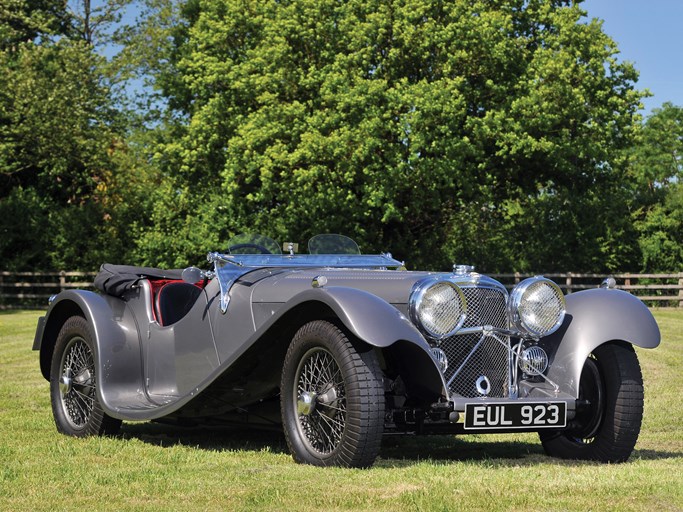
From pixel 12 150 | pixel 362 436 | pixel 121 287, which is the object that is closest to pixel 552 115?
pixel 12 150

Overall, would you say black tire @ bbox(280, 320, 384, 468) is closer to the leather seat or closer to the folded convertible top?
the leather seat

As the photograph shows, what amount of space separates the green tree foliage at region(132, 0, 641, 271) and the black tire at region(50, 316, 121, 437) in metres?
18.9

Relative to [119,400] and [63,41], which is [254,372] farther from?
[63,41]

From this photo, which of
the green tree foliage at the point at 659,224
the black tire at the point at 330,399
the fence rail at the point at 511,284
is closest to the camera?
the black tire at the point at 330,399

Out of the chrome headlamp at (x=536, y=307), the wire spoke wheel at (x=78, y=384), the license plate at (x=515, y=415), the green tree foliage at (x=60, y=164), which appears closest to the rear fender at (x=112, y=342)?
the wire spoke wheel at (x=78, y=384)

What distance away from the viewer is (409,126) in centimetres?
2698

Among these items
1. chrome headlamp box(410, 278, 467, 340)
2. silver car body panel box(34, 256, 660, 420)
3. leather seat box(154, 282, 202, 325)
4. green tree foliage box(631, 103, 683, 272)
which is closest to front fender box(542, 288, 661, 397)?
silver car body panel box(34, 256, 660, 420)

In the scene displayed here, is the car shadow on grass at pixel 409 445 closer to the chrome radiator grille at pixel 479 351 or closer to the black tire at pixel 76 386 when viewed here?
the black tire at pixel 76 386

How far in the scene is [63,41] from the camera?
3862 centimetres

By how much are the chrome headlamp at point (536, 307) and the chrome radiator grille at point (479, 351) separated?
11 cm

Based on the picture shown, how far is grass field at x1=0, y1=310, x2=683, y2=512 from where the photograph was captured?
16.2ft

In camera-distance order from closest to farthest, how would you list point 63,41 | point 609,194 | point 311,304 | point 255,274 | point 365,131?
point 311,304, point 255,274, point 365,131, point 609,194, point 63,41

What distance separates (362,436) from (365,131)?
21.7 m

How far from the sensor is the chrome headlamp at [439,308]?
6.21 meters
